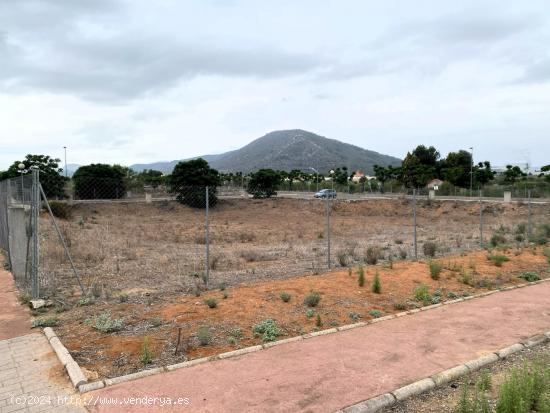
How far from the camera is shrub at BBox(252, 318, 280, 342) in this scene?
22.8 ft

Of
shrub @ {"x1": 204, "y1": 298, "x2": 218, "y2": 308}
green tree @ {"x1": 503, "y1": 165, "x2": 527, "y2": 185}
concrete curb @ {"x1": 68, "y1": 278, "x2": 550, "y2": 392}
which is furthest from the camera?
green tree @ {"x1": 503, "y1": 165, "x2": 527, "y2": 185}

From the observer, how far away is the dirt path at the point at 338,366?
16.2 feet

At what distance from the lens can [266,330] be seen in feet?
23.6

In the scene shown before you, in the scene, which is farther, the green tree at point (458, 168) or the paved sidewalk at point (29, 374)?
the green tree at point (458, 168)

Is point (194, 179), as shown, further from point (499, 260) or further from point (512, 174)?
point (512, 174)

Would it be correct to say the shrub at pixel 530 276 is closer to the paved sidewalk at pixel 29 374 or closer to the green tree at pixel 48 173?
the paved sidewalk at pixel 29 374

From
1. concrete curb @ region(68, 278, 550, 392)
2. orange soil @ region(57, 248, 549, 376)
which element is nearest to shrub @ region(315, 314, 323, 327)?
orange soil @ region(57, 248, 549, 376)

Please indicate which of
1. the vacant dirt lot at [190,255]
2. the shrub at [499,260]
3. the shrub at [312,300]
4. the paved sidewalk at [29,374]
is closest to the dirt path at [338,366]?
the paved sidewalk at [29,374]

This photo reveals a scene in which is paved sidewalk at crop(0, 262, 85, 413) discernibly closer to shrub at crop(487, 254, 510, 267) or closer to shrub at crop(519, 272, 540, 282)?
shrub at crop(519, 272, 540, 282)

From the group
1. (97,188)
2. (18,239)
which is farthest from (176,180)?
(18,239)

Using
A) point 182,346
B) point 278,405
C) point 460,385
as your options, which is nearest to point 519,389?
point 460,385

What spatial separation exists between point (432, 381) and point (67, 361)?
481 cm

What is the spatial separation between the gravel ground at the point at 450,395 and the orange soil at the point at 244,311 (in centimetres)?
251

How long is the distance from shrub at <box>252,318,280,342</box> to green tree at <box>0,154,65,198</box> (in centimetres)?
4545
